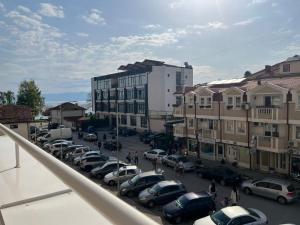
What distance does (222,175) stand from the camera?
23766 mm

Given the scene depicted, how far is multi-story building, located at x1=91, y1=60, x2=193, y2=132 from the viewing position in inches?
2002

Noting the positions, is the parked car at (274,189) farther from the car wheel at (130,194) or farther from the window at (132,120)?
the window at (132,120)

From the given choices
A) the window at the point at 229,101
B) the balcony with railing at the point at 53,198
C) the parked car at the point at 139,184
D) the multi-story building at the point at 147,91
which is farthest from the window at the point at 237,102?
the balcony with railing at the point at 53,198

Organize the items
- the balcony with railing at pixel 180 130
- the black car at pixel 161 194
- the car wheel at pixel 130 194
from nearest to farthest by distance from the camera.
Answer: the black car at pixel 161 194
the car wheel at pixel 130 194
the balcony with railing at pixel 180 130

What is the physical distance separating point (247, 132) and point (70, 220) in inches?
1043

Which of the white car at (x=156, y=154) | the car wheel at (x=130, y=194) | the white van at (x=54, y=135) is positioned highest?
the white van at (x=54, y=135)

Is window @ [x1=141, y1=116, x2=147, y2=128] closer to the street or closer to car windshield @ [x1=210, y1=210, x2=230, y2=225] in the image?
the street

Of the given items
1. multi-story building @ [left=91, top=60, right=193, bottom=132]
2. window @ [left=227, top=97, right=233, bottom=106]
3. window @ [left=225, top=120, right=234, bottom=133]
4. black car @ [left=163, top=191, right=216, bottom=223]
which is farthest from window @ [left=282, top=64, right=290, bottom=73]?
black car @ [left=163, top=191, right=216, bottom=223]

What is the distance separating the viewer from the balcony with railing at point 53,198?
3.67ft

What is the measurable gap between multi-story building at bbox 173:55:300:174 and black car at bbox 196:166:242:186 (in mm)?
3484

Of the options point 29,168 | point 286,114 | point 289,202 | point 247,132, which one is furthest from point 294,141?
point 29,168

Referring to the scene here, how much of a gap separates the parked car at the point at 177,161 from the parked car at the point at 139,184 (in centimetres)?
577

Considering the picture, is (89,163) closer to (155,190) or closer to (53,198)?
(155,190)

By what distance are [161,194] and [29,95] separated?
1928 inches
